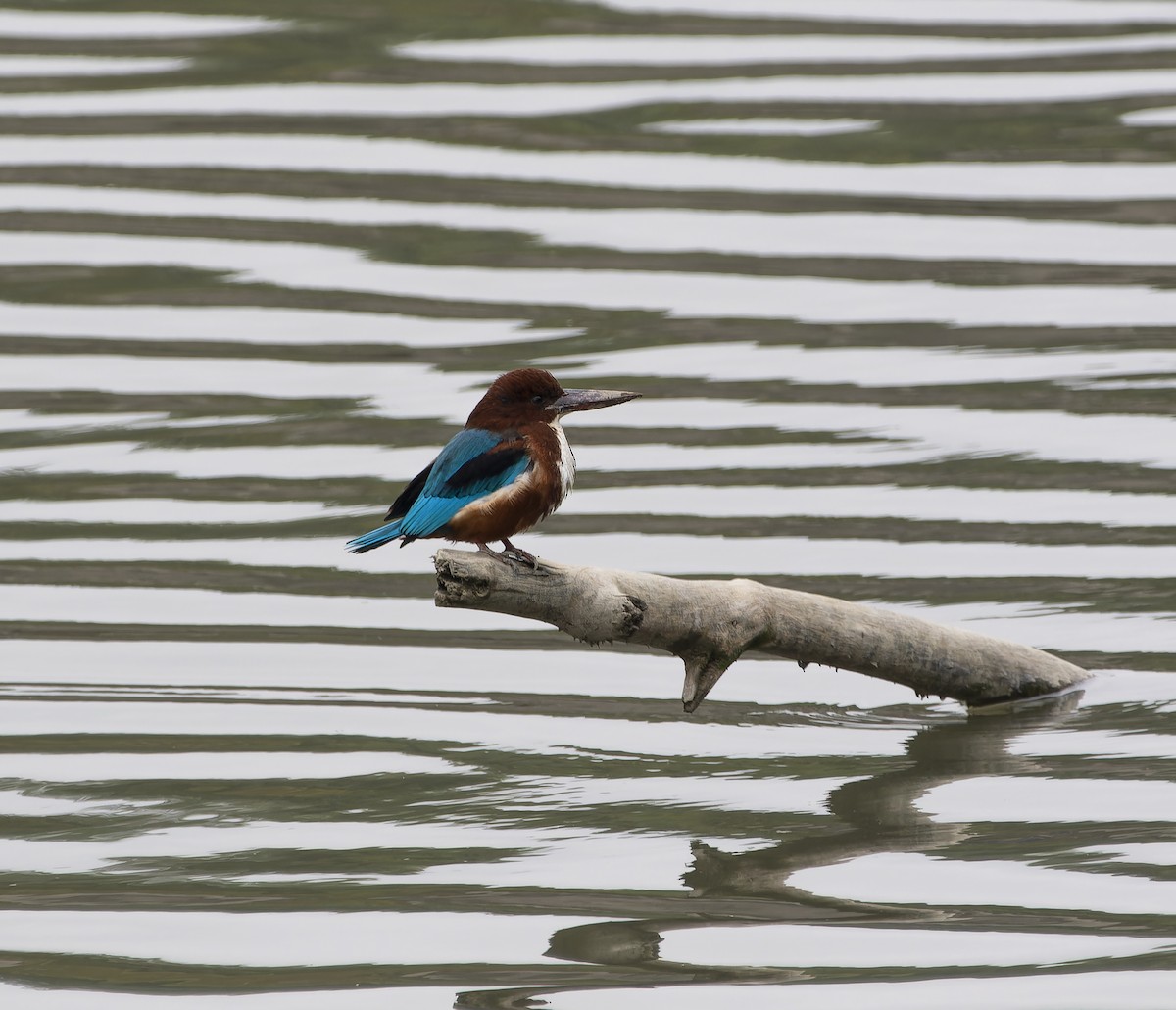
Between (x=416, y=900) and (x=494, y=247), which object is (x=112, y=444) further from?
(x=416, y=900)

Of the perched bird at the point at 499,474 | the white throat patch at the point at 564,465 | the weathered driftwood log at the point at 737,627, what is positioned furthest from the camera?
the white throat patch at the point at 564,465

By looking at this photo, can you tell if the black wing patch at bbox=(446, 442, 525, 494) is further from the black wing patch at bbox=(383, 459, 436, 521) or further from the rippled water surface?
the rippled water surface

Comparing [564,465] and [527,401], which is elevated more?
[527,401]

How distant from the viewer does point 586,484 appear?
25.8 feet

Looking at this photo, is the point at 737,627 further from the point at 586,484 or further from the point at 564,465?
the point at 586,484

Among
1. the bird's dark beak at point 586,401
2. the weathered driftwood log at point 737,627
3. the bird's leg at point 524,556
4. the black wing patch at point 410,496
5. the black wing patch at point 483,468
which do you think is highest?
the bird's dark beak at point 586,401

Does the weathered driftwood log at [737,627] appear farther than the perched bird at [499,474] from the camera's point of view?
No

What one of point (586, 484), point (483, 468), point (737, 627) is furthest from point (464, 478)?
point (586, 484)

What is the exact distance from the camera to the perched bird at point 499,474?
5105mm

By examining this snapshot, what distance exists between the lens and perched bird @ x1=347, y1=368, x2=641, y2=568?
5105 mm

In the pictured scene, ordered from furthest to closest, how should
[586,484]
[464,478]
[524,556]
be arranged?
[586,484] < [464,478] < [524,556]

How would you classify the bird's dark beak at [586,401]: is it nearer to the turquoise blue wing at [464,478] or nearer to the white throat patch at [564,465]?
the white throat patch at [564,465]

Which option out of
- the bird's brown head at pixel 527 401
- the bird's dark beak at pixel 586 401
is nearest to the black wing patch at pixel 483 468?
the bird's brown head at pixel 527 401

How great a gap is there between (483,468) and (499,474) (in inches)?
1.6
